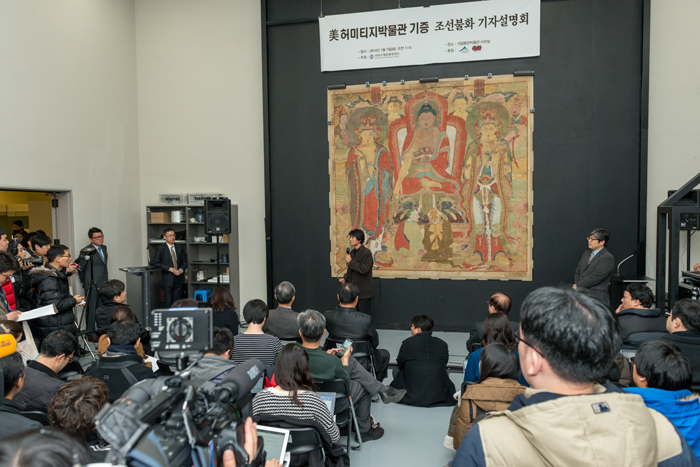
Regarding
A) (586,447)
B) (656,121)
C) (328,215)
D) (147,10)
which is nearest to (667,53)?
(656,121)

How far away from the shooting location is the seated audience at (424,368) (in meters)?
3.99

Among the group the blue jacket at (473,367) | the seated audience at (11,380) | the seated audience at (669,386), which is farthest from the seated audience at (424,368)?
the seated audience at (11,380)

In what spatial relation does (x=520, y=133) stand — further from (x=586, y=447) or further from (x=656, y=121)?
(x=586, y=447)

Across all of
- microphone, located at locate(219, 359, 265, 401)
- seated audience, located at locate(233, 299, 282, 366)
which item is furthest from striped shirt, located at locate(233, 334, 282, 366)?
microphone, located at locate(219, 359, 265, 401)

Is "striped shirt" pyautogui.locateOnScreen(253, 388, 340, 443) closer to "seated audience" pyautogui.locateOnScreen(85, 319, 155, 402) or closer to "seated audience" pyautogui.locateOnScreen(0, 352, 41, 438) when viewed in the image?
"seated audience" pyautogui.locateOnScreen(85, 319, 155, 402)

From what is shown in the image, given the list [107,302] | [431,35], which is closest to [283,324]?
[107,302]

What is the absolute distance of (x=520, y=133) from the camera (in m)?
6.71

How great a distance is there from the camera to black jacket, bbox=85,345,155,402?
2.76m

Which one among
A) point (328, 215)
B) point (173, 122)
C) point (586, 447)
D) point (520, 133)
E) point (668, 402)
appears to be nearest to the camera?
point (586, 447)

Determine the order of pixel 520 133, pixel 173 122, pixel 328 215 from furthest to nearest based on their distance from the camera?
pixel 173 122 → pixel 328 215 → pixel 520 133

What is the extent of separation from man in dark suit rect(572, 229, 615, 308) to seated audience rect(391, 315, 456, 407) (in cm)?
253

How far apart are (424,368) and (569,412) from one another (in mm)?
3159

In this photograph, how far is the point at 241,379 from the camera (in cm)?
138

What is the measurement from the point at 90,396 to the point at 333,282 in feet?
18.1
